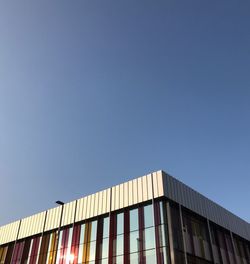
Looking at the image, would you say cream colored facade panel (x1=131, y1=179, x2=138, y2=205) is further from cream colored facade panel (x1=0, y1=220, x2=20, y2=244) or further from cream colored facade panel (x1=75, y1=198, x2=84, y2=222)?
cream colored facade panel (x1=0, y1=220, x2=20, y2=244)

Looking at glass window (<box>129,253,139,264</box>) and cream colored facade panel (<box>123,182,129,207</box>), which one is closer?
glass window (<box>129,253,139,264</box>)

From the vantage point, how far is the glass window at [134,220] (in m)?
27.4

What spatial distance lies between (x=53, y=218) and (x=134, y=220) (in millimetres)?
11725

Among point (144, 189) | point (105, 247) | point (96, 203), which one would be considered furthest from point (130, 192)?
point (105, 247)

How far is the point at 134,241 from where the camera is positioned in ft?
87.4

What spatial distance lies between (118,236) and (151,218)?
374cm

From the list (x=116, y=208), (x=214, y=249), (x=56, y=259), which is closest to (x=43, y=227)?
(x=56, y=259)

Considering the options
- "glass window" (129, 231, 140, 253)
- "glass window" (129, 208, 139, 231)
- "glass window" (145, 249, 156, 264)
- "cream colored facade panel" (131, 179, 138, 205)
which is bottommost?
"glass window" (145, 249, 156, 264)

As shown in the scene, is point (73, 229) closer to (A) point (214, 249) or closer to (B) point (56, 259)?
(B) point (56, 259)

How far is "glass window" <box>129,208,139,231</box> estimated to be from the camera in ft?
89.8

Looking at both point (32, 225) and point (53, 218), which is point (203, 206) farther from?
point (32, 225)

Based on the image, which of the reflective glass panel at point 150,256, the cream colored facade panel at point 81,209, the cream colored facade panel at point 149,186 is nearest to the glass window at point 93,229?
the cream colored facade panel at point 81,209

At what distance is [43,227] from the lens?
116 ft

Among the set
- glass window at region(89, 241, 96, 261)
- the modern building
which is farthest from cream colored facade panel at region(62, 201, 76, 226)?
glass window at region(89, 241, 96, 261)
